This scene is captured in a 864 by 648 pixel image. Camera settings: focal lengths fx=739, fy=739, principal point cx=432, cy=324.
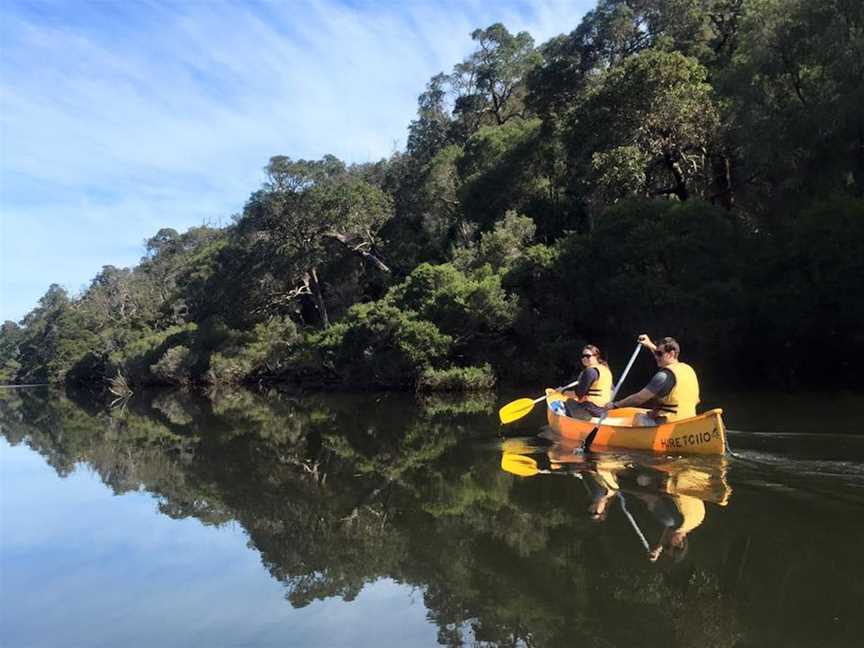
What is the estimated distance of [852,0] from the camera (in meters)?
18.1

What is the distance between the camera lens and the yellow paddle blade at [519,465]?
9.27 m

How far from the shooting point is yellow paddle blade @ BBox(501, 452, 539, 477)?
9.27m

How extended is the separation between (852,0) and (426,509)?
17.7m

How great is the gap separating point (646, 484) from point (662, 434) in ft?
4.19

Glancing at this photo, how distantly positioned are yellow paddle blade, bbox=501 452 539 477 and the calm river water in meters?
0.06

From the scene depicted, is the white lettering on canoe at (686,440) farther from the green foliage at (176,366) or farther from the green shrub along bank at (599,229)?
the green foliage at (176,366)

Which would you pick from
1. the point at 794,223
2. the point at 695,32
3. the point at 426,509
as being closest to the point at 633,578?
the point at 426,509

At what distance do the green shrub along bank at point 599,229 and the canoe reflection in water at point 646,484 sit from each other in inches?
444

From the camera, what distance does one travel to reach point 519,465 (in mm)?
9812

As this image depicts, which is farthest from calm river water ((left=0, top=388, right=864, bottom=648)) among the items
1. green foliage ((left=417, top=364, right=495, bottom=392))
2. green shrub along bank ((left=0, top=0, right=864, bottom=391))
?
green foliage ((left=417, top=364, right=495, bottom=392))

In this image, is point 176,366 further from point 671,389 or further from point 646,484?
point 646,484

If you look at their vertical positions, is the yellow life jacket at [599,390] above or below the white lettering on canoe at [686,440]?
above

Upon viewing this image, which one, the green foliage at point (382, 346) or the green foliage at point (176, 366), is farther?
the green foliage at point (176, 366)

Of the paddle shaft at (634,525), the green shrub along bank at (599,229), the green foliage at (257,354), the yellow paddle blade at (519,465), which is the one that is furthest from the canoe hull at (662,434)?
the green foliage at (257,354)
